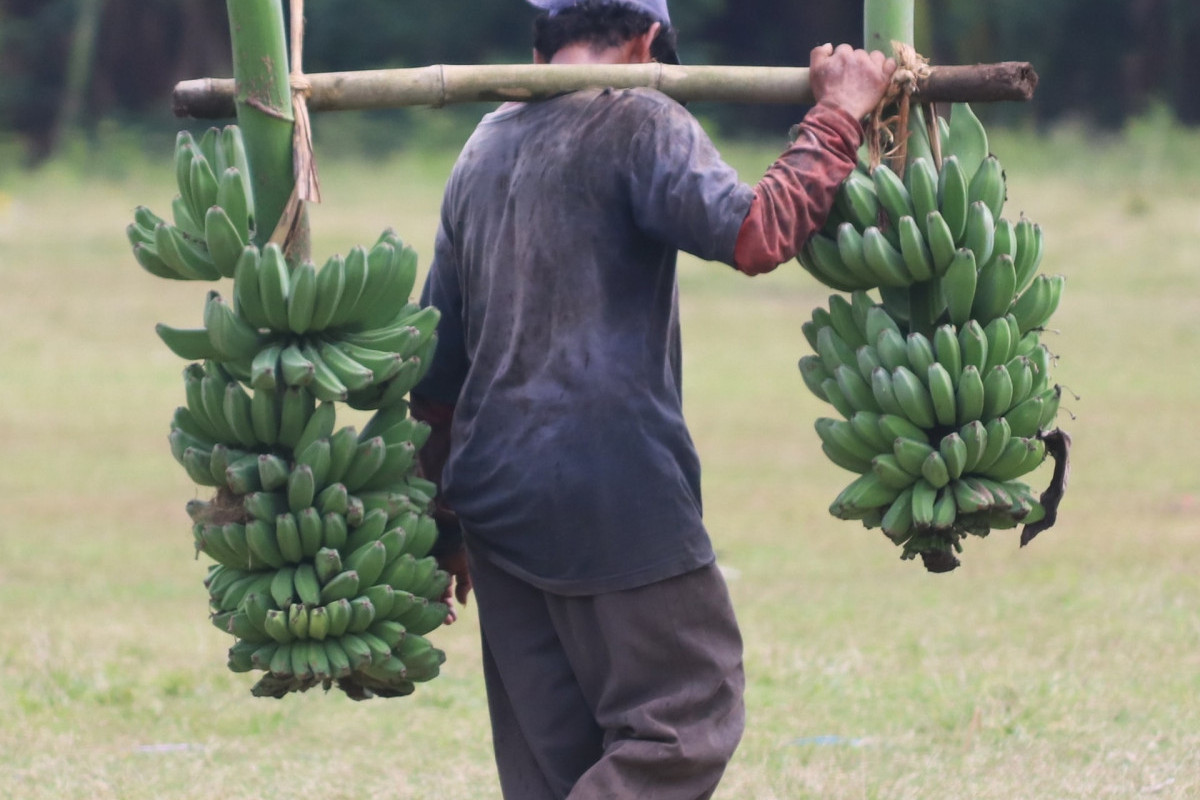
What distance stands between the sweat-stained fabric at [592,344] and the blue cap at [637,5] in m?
0.18

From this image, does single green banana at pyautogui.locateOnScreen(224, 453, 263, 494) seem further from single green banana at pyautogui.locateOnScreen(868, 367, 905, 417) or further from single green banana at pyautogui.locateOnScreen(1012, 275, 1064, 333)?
single green banana at pyautogui.locateOnScreen(1012, 275, 1064, 333)

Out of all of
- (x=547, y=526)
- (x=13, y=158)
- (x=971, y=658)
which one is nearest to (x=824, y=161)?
(x=547, y=526)

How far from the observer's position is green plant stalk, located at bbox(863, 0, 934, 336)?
3.35 metres

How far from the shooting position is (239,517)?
335 centimetres

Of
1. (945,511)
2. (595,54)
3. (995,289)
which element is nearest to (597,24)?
(595,54)

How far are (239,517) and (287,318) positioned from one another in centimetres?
41

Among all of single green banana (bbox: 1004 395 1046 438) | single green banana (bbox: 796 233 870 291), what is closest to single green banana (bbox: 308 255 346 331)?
single green banana (bbox: 796 233 870 291)

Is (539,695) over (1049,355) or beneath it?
beneath

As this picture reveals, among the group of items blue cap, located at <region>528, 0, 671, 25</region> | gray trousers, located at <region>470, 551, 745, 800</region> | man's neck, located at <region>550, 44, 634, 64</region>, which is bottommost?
gray trousers, located at <region>470, 551, 745, 800</region>

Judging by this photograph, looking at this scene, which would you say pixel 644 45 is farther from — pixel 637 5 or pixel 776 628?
pixel 776 628

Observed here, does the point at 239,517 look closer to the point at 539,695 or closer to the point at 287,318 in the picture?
the point at 287,318

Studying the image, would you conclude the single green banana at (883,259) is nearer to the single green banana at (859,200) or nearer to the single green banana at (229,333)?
the single green banana at (859,200)

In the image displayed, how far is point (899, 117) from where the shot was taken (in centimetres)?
335

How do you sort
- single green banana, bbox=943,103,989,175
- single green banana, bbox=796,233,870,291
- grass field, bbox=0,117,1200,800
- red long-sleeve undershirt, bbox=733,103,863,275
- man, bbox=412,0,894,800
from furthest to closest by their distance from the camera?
grass field, bbox=0,117,1200,800
single green banana, bbox=943,103,989,175
single green banana, bbox=796,233,870,291
man, bbox=412,0,894,800
red long-sleeve undershirt, bbox=733,103,863,275
